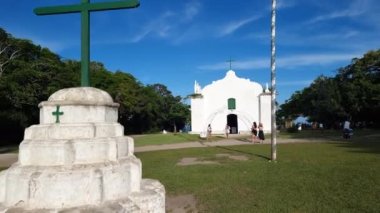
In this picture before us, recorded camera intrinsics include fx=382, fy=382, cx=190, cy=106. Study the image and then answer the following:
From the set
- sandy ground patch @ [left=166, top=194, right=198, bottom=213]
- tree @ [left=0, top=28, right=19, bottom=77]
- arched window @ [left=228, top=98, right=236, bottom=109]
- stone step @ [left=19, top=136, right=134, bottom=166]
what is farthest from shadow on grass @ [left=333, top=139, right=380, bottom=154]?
tree @ [left=0, top=28, right=19, bottom=77]

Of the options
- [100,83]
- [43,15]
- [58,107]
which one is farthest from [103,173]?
[100,83]

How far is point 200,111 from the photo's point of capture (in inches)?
1574

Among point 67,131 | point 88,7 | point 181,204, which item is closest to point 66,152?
point 67,131

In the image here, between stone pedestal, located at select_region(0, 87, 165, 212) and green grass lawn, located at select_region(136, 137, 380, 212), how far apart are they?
2.33m

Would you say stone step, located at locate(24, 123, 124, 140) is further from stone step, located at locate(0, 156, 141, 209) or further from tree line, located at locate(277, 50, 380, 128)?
tree line, located at locate(277, 50, 380, 128)

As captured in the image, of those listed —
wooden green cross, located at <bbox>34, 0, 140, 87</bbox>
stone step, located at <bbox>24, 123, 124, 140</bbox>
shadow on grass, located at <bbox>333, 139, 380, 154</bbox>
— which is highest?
wooden green cross, located at <bbox>34, 0, 140, 87</bbox>

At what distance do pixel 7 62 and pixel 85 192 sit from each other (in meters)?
23.9

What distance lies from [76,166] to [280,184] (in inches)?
215

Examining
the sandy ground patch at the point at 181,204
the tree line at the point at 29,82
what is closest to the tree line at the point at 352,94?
the tree line at the point at 29,82

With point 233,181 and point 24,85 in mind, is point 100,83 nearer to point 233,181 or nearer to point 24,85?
point 24,85

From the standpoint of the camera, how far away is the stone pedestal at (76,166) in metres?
4.98

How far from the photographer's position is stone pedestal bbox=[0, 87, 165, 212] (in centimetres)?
498

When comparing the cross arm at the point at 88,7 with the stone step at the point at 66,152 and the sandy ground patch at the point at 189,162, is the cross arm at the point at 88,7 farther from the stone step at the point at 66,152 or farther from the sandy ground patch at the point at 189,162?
the sandy ground patch at the point at 189,162

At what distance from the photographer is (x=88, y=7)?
21.1ft
